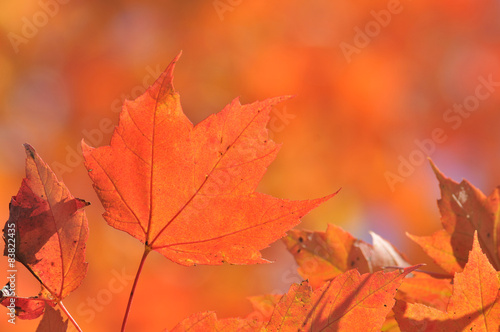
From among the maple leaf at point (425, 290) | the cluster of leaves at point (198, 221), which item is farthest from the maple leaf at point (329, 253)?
the cluster of leaves at point (198, 221)

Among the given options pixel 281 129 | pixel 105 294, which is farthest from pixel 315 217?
pixel 105 294

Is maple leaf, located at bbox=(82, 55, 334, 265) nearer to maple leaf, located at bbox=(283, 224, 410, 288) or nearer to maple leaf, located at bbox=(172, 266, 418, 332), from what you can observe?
maple leaf, located at bbox=(172, 266, 418, 332)

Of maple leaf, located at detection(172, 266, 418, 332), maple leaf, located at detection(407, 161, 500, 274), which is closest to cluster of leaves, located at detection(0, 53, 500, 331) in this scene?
maple leaf, located at detection(172, 266, 418, 332)

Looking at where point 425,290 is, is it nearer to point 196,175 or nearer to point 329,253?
point 329,253

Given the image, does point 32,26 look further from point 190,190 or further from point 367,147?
point 190,190

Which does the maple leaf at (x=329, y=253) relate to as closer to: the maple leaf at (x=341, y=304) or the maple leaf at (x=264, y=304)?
the maple leaf at (x=264, y=304)
